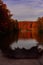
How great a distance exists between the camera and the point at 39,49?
1.21 metres

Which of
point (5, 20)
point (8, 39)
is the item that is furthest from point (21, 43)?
point (5, 20)

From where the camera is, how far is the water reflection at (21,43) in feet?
3.94

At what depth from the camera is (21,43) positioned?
131 cm

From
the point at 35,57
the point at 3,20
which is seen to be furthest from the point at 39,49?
the point at 3,20

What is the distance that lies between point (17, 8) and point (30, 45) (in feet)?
0.91

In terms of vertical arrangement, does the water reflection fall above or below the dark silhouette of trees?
below

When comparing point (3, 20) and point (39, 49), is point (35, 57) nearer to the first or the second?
point (39, 49)

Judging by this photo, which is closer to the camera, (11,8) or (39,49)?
(39,49)

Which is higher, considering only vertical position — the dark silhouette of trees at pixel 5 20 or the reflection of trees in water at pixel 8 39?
the dark silhouette of trees at pixel 5 20

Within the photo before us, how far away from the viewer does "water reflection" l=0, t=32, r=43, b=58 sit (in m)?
1.20

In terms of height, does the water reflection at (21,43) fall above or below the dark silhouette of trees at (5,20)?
below

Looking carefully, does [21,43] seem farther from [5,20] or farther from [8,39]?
[5,20]

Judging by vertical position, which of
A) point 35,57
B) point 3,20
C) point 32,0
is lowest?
point 35,57

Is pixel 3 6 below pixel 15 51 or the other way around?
the other way around
